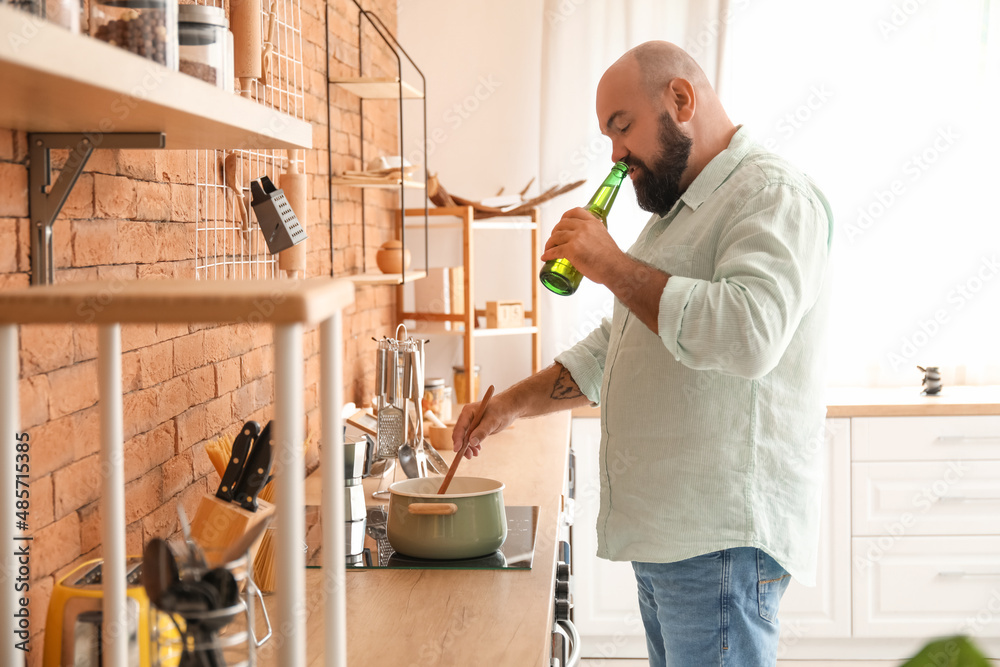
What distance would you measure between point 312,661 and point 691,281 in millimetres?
706

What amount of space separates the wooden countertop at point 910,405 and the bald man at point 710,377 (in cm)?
147

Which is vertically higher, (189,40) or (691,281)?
(189,40)

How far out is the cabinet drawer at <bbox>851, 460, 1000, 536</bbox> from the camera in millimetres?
2873

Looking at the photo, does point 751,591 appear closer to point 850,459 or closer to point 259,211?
point 259,211

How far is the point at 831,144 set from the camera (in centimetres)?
325

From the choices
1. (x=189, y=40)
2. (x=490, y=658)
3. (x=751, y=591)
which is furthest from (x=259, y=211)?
(x=751, y=591)

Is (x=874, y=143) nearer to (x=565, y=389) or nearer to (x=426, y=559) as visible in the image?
(x=565, y=389)

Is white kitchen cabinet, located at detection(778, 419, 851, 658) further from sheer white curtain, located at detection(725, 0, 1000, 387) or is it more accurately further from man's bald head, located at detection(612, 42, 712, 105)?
man's bald head, located at detection(612, 42, 712, 105)

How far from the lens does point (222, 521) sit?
3.54 ft

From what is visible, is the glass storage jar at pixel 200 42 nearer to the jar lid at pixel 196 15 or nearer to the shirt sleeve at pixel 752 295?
the jar lid at pixel 196 15

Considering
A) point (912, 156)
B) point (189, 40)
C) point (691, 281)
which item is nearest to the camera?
point (189, 40)

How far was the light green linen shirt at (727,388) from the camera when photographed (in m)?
1.24

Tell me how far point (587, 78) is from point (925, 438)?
169 cm

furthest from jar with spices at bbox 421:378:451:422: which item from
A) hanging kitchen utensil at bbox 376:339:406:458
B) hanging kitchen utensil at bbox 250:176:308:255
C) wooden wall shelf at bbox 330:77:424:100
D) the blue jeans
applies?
the blue jeans
